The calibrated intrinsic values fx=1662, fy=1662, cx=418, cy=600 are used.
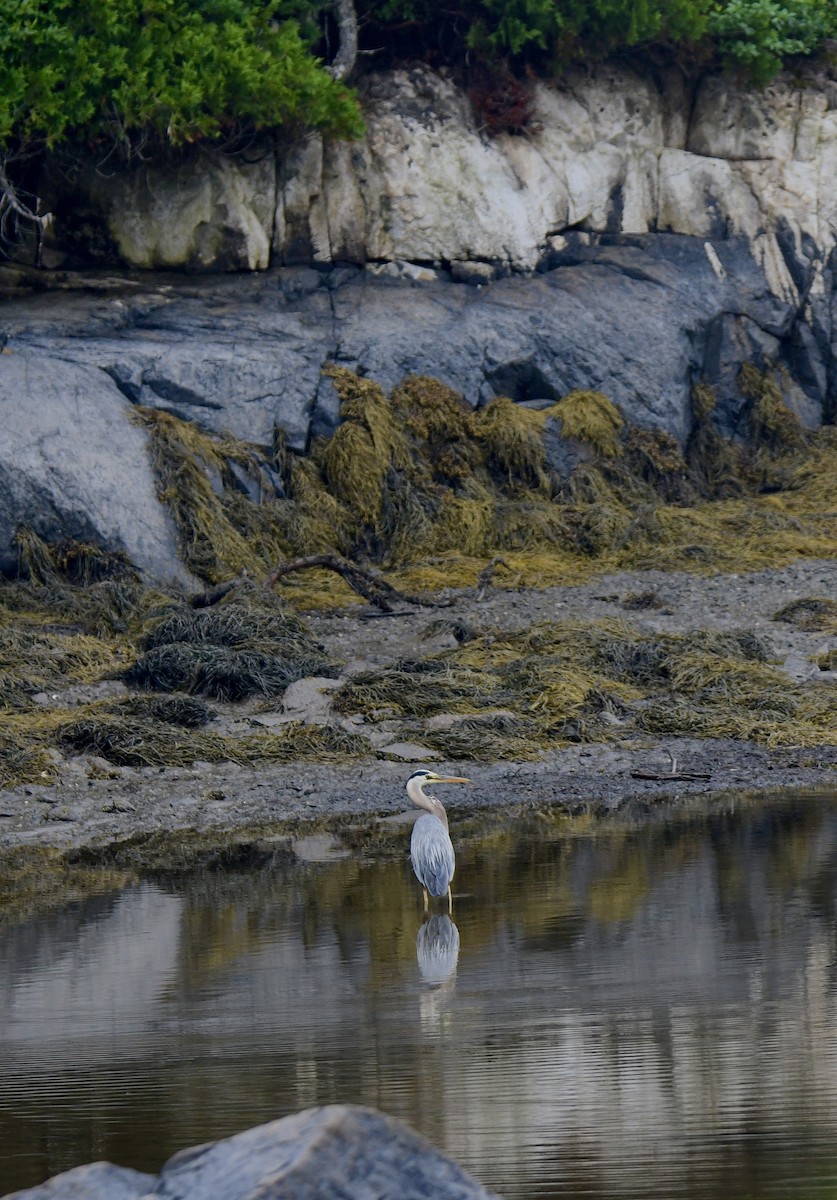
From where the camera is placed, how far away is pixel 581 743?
10.7 metres

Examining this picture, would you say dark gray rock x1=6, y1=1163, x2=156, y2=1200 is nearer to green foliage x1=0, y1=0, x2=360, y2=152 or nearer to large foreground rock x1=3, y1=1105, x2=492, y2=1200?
large foreground rock x1=3, y1=1105, x2=492, y2=1200

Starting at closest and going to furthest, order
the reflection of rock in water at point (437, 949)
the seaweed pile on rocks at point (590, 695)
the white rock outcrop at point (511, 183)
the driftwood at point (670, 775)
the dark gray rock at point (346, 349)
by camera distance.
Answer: the reflection of rock in water at point (437, 949)
the driftwood at point (670, 775)
the seaweed pile on rocks at point (590, 695)
the dark gray rock at point (346, 349)
the white rock outcrop at point (511, 183)

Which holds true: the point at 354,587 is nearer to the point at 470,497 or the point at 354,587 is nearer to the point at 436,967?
the point at 470,497

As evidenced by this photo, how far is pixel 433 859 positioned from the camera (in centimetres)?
712

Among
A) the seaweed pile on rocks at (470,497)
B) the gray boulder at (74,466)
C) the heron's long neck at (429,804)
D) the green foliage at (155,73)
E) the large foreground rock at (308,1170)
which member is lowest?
the seaweed pile on rocks at (470,497)

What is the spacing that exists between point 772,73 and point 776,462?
15.5ft

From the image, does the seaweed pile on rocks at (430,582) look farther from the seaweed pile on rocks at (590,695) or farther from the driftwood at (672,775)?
the driftwood at (672,775)

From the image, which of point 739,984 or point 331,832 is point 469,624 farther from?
point 739,984

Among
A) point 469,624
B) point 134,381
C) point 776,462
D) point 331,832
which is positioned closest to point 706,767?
point 331,832

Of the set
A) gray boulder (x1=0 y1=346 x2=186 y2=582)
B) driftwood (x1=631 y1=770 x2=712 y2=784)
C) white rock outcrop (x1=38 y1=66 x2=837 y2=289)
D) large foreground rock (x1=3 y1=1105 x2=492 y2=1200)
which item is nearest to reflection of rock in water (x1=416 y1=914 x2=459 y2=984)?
driftwood (x1=631 y1=770 x2=712 y2=784)

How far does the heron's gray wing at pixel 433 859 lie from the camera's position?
23.4 feet

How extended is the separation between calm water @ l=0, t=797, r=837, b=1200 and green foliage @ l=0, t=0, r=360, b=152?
1031cm

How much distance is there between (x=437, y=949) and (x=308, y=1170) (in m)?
3.72

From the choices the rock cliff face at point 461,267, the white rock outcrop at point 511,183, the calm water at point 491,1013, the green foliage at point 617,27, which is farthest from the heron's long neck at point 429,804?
the green foliage at point 617,27
